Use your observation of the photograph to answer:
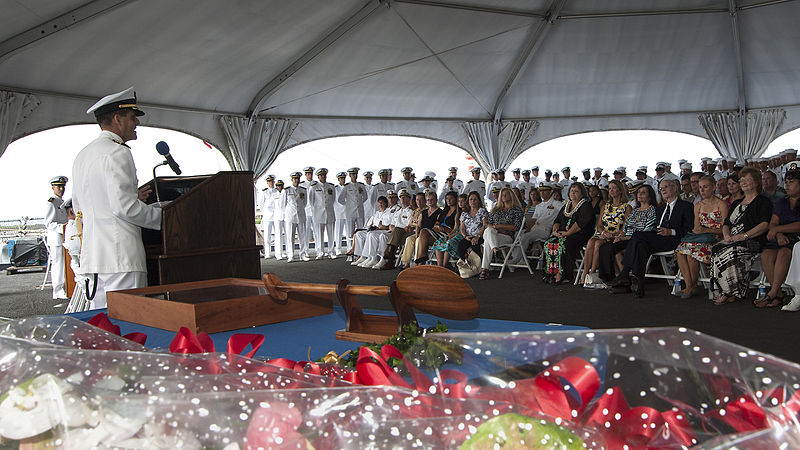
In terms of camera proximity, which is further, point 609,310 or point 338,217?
point 338,217

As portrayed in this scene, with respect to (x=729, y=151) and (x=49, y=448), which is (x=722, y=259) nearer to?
(x=49, y=448)

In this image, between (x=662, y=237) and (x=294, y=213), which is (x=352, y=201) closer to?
(x=294, y=213)

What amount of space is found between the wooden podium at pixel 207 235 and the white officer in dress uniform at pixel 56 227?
537 centimetres

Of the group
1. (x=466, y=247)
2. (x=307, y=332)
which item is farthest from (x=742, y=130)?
(x=307, y=332)

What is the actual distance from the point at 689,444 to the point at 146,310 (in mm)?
2416

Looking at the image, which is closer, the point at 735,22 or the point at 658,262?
the point at 658,262

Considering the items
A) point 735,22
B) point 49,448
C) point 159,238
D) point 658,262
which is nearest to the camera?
point 49,448

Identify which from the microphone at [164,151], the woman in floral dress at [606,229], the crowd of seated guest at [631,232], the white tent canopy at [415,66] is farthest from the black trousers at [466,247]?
the microphone at [164,151]

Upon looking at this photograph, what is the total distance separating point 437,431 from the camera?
0.51 m

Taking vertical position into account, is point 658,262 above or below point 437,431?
below

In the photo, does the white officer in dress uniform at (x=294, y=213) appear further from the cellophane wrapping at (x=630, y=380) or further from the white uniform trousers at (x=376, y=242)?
the cellophane wrapping at (x=630, y=380)

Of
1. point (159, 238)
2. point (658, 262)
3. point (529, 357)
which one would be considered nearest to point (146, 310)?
point (159, 238)

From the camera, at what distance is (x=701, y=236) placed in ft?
19.3

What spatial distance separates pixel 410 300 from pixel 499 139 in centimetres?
1631
